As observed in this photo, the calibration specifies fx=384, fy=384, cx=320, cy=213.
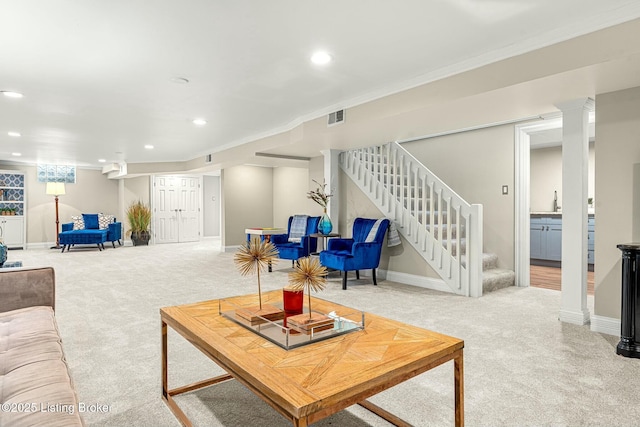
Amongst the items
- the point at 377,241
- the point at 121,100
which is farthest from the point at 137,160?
the point at 377,241

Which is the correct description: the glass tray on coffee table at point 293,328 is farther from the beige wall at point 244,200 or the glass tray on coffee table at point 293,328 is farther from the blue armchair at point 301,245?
the beige wall at point 244,200

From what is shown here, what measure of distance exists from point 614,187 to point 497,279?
6.52ft

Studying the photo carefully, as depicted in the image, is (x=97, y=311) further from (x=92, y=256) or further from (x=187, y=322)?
(x=92, y=256)

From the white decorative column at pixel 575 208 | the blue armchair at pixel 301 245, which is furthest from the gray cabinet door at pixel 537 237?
the blue armchair at pixel 301 245

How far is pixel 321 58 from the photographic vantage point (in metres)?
3.05

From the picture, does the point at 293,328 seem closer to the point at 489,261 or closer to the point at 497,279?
the point at 497,279

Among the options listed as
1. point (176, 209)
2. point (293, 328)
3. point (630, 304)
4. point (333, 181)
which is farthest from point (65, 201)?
point (630, 304)

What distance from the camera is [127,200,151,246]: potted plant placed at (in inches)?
400

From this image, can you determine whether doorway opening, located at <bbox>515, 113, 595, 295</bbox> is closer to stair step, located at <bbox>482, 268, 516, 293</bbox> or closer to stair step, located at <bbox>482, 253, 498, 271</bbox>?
stair step, located at <bbox>482, 268, 516, 293</bbox>

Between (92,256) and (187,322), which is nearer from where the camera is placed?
(187,322)

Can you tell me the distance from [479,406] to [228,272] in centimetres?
471

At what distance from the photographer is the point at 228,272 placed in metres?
6.10

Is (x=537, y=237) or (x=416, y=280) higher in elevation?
(x=537, y=237)

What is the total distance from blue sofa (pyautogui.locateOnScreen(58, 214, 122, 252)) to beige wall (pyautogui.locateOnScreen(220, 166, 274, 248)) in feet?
9.97
